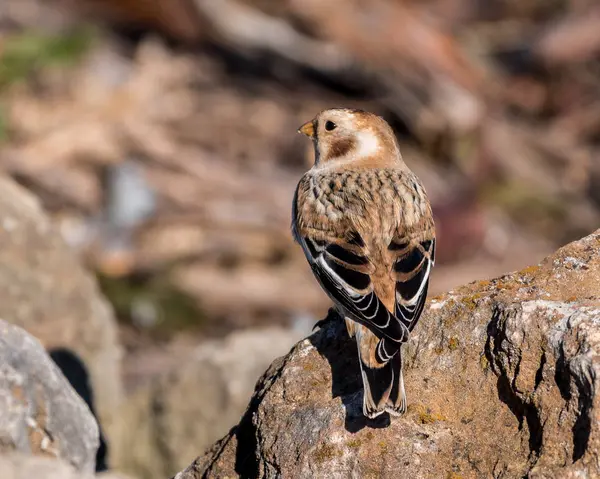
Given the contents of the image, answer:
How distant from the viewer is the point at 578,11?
1642 centimetres

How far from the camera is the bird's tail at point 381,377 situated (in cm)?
383

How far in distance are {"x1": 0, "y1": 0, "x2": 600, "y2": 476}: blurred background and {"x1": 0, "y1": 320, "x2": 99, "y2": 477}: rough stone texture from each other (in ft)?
19.0

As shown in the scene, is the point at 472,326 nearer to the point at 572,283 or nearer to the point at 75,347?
the point at 572,283

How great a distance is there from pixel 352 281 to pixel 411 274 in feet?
0.81

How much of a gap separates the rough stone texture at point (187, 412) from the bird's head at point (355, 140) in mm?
1359

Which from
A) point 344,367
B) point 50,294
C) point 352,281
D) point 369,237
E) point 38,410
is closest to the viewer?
point 38,410

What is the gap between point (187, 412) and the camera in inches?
248

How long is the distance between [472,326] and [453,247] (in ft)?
26.5

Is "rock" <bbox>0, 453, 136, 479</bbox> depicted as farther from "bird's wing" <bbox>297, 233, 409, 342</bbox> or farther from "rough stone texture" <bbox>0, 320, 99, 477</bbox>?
"bird's wing" <bbox>297, 233, 409, 342</bbox>

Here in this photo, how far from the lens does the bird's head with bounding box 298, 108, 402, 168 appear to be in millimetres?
5707

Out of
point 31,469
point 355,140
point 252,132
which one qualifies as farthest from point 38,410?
point 252,132

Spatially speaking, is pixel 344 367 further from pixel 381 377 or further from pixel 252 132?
pixel 252 132

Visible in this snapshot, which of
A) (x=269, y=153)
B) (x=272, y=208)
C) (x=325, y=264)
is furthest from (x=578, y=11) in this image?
(x=325, y=264)

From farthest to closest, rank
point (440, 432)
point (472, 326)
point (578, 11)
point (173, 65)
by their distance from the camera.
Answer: point (578, 11), point (173, 65), point (472, 326), point (440, 432)
